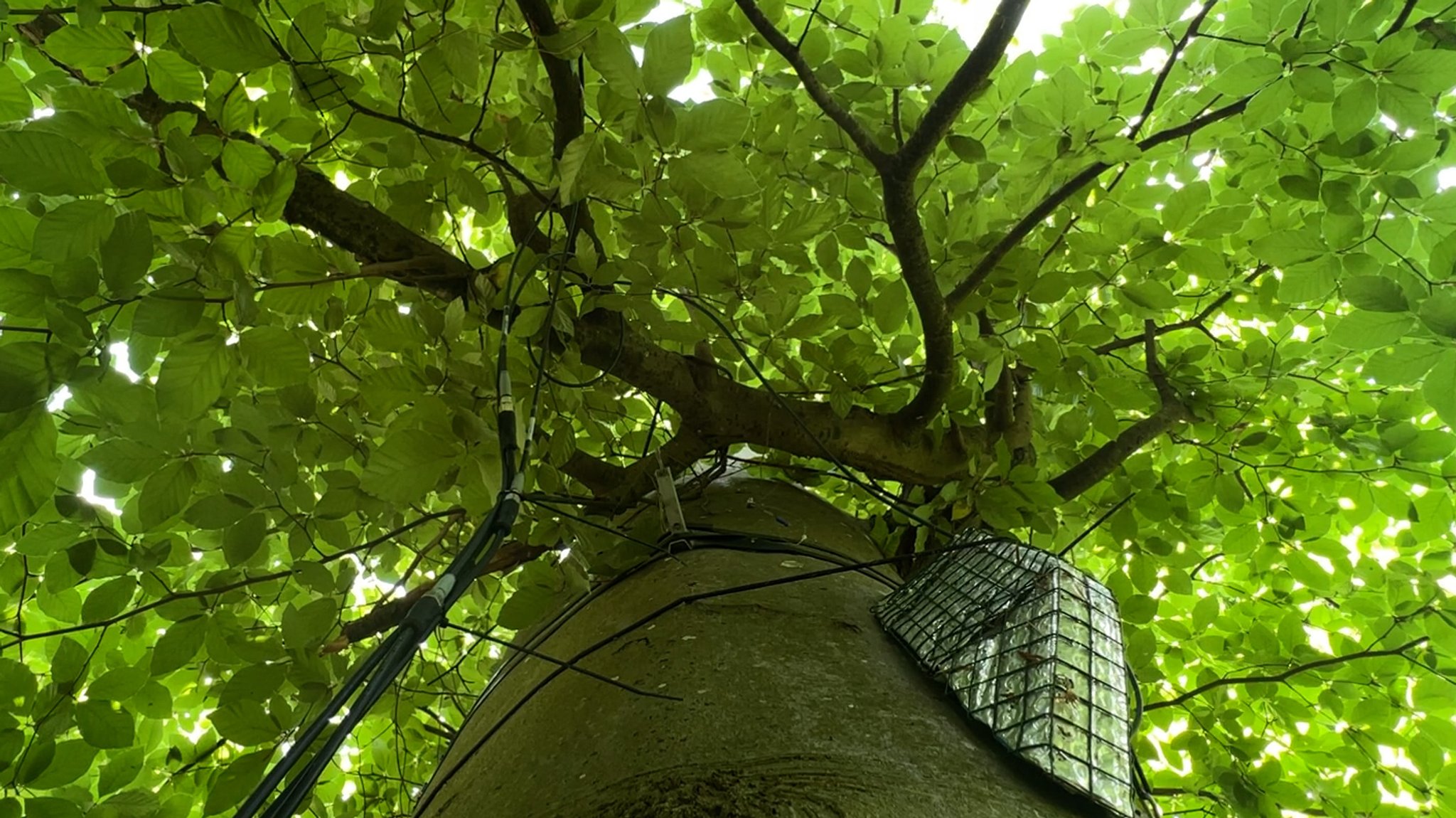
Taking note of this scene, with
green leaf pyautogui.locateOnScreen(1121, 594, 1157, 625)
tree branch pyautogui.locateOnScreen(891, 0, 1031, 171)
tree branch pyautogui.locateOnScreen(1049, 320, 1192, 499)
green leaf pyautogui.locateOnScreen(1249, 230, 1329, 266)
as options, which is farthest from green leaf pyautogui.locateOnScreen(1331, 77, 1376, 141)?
green leaf pyautogui.locateOnScreen(1121, 594, 1157, 625)

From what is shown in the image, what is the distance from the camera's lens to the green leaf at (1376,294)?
2.59 feet

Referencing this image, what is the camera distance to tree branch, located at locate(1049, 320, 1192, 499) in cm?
131

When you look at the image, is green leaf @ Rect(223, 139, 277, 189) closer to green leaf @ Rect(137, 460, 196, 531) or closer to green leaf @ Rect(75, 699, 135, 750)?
green leaf @ Rect(137, 460, 196, 531)

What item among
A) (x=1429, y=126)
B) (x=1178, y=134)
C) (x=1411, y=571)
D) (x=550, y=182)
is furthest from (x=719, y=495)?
(x=1411, y=571)

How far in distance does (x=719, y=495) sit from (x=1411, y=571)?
1.20 m

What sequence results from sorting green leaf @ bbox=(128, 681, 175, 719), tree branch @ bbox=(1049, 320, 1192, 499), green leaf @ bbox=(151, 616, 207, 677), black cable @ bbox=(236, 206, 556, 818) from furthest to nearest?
1. tree branch @ bbox=(1049, 320, 1192, 499)
2. green leaf @ bbox=(128, 681, 175, 719)
3. green leaf @ bbox=(151, 616, 207, 677)
4. black cable @ bbox=(236, 206, 556, 818)

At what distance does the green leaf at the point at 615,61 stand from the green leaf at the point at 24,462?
462mm

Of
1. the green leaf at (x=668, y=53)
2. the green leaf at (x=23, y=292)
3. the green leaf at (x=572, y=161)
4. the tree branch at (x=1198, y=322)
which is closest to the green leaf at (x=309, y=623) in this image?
the green leaf at (x=23, y=292)

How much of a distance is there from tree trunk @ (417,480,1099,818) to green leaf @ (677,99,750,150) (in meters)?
0.43

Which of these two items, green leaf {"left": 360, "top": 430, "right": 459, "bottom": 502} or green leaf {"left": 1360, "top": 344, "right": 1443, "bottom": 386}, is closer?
green leaf {"left": 360, "top": 430, "right": 459, "bottom": 502}

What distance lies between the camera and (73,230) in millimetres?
550

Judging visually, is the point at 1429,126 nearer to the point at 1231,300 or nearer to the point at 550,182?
the point at 1231,300

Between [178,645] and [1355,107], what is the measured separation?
1.34 m

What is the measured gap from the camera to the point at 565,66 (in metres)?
0.78
